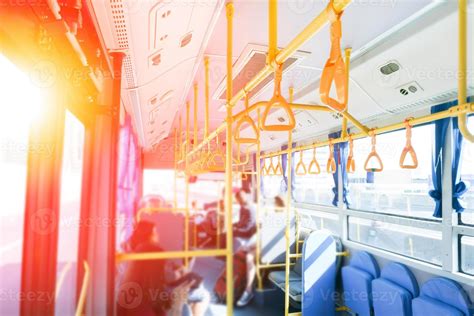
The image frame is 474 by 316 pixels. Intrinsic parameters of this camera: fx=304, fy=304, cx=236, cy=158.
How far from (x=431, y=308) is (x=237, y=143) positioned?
7.73ft

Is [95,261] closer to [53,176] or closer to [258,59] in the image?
[53,176]

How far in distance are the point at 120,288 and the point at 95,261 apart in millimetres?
409

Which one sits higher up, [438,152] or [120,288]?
[438,152]

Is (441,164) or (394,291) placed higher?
(441,164)

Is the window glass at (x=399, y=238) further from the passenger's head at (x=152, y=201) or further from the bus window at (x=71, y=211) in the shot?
the bus window at (x=71, y=211)

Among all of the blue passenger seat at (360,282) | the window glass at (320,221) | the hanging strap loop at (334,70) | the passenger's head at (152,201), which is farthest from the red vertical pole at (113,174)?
the window glass at (320,221)

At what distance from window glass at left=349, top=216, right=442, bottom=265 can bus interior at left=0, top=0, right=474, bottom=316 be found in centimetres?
2

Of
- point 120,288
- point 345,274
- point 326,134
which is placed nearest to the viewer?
point 120,288

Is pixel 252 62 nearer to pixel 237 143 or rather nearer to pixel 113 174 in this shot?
pixel 237 143

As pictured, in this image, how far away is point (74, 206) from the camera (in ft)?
6.93

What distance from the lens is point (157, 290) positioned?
2281mm

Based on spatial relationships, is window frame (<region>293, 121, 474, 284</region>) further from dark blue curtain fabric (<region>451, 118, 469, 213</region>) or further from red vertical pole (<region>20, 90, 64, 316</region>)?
red vertical pole (<region>20, 90, 64, 316</region>)

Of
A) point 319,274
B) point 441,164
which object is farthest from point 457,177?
point 319,274

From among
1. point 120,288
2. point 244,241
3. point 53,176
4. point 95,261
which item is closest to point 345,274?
point 244,241
